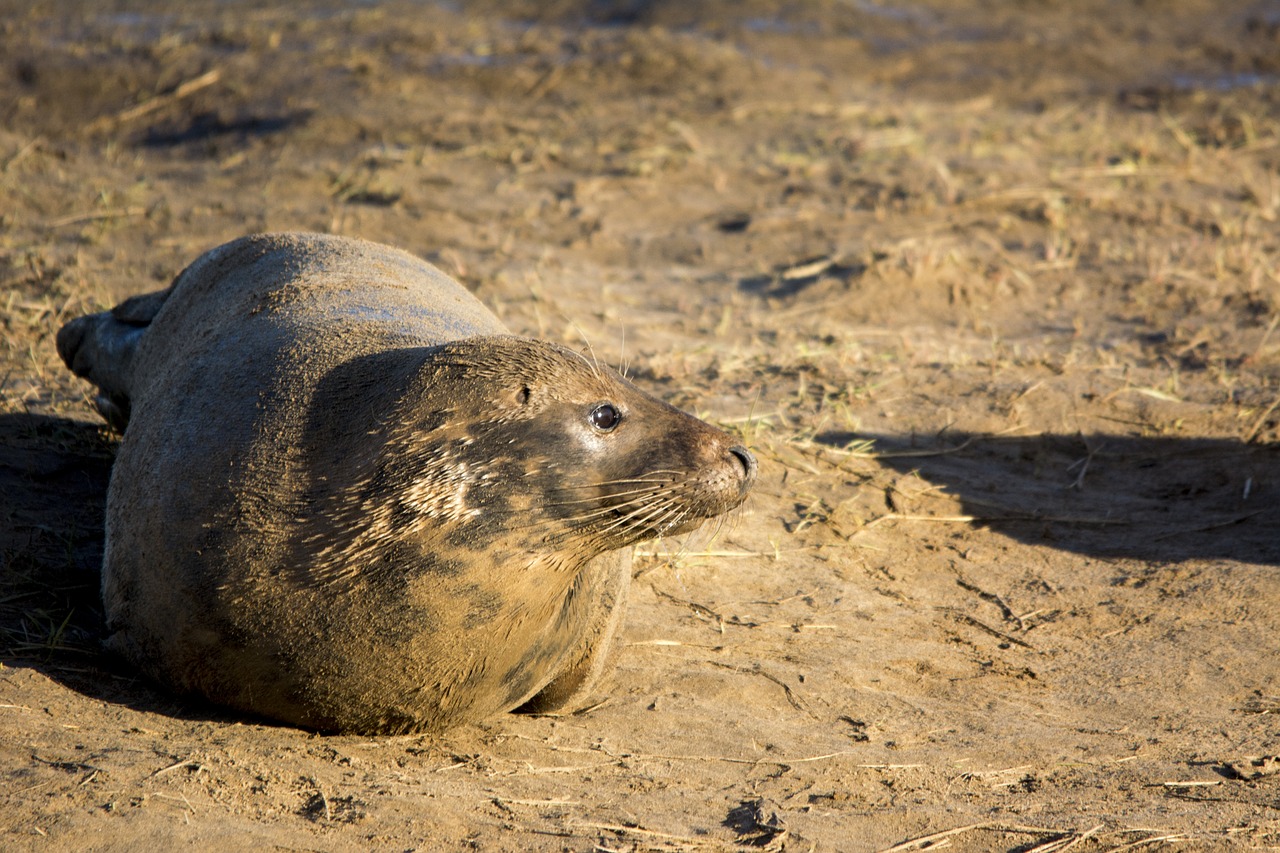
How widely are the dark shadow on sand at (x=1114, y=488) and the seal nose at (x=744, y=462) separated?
2733 millimetres

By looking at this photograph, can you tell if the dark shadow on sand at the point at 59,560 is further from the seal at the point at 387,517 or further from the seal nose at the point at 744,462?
the seal nose at the point at 744,462

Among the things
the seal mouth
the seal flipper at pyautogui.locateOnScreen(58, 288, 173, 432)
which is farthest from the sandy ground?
the seal mouth

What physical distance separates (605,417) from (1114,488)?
12.1 ft

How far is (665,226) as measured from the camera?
9.99 m

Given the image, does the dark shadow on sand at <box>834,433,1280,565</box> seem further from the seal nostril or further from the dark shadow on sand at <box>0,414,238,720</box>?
the dark shadow on sand at <box>0,414,238,720</box>

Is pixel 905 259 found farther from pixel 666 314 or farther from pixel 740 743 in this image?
pixel 740 743

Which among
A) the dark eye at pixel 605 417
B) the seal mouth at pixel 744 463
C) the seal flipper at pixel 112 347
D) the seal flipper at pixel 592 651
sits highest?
the dark eye at pixel 605 417

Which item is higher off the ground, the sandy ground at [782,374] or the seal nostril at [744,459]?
the seal nostril at [744,459]

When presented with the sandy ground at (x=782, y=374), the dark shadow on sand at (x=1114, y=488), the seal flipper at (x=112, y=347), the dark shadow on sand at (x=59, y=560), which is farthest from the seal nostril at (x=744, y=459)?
the seal flipper at (x=112, y=347)

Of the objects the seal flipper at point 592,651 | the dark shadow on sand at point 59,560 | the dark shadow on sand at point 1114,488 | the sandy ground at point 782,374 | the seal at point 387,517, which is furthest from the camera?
the dark shadow on sand at point 1114,488

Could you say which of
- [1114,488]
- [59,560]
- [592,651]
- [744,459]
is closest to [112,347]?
[59,560]

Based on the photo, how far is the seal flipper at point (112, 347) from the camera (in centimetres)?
559

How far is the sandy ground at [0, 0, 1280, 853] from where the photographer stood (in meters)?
3.69

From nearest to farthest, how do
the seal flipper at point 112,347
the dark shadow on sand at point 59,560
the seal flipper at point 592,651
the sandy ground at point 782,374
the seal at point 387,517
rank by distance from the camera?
the seal at point 387,517 → the sandy ground at point 782,374 → the dark shadow on sand at point 59,560 → the seal flipper at point 592,651 → the seal flipper at point 112,347
